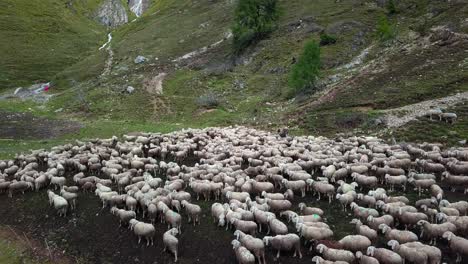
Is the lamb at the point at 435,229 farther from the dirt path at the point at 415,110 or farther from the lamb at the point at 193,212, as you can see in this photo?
the dirt path at the point at 415,110

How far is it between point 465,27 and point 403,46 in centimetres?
645

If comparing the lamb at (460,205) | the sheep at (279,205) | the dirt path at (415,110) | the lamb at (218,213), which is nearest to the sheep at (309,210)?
the sheep at (279,205)

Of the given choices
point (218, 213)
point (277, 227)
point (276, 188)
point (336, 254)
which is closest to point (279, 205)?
point (277, 227)

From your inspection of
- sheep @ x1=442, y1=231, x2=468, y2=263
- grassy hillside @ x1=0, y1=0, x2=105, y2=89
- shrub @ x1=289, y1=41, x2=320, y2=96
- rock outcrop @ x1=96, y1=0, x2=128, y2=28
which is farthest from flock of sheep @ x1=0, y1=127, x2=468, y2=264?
rock outcrop @ x1=96, y1=0, x2=128, y2=28

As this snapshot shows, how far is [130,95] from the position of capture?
48.8 metres

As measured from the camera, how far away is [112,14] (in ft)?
413

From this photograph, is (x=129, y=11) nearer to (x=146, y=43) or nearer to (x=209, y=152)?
(x=146, y=43)

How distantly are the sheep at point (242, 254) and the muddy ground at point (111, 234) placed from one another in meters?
0.47

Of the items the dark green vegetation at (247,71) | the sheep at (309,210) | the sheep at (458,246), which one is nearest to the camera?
the sheep at (458,246)

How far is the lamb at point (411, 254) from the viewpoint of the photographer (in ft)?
37.1

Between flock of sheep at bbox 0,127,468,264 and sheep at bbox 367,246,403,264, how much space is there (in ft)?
0.09

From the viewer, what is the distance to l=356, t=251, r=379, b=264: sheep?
11110mm

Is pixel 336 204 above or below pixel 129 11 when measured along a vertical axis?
below

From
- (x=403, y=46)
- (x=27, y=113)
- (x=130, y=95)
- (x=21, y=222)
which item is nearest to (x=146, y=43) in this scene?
(x=130, y=95)
